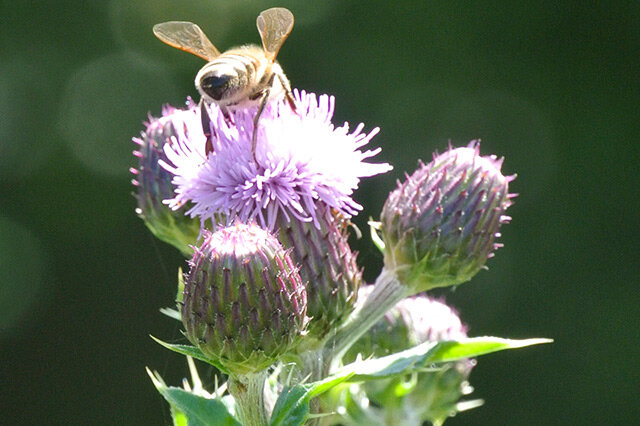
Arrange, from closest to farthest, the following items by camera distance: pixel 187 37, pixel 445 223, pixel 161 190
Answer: pixel 445 223, pixel 187 37, pixel 161 190

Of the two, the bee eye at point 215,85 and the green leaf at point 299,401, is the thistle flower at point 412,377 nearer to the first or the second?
the green leaf at point 299,401

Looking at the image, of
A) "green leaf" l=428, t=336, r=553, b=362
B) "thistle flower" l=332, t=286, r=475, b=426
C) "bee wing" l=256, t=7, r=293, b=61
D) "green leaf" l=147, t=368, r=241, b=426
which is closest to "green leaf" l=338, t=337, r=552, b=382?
"green leaf" l=428, t=336, r=553, b=362

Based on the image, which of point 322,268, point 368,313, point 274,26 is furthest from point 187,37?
point 368,313

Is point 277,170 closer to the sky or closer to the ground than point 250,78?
closer to the ground

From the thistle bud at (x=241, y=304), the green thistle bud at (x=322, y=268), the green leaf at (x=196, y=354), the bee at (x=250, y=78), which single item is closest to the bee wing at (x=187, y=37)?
the bee at (x=250, y=78)

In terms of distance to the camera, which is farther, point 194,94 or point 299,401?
point 194,94

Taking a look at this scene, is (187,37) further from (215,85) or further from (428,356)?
(428,356)

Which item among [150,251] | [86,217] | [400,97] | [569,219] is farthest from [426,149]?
[86,217]
